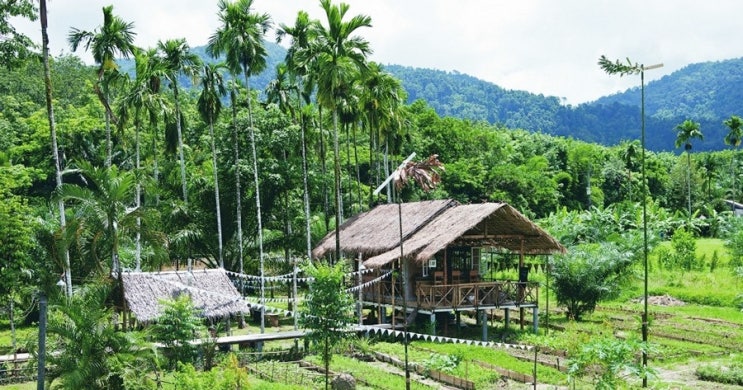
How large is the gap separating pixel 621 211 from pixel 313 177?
87.4 ft

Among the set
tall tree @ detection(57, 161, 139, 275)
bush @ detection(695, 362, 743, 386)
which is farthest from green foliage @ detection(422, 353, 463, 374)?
tall tree @ detection(57, 161, 139, 275)

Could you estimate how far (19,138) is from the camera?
42.4 metres

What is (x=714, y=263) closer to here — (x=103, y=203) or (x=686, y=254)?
(x=686, y=254)

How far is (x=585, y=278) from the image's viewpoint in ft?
97.2

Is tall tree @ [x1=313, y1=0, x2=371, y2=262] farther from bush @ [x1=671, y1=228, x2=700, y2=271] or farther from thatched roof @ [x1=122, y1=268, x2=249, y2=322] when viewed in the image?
bush @ [x1=671, y1=228, x2=700, y2=271]

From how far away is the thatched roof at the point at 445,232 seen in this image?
82.9ft

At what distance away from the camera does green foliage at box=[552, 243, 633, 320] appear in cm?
2967

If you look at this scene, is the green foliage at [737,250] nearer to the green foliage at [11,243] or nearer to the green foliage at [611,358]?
the green foliage at [611,358]

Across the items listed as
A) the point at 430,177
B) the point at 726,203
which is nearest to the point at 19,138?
the point at 430,177

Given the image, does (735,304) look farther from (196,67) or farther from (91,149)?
(91,149)

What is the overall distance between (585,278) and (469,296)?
18.6ft

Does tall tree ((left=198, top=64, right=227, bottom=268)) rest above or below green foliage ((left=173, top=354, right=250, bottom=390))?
above

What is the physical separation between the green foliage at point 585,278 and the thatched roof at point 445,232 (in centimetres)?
245

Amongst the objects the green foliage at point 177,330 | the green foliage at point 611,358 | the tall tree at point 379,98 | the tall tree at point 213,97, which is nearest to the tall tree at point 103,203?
the green foliage at point 177,330
